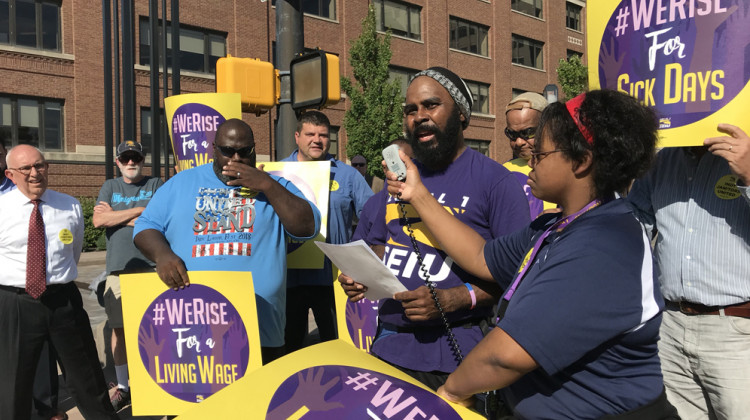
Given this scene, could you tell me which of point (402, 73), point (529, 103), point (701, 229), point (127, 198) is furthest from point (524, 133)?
point (402, 73)

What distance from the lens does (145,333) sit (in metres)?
3.19

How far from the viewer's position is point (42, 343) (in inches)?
163

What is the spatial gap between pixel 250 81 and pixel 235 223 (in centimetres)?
265

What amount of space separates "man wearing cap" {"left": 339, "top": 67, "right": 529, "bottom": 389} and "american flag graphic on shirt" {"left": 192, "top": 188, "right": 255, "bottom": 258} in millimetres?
1031

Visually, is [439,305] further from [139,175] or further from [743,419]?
[139,175]

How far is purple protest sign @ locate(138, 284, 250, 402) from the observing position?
3.03 meters

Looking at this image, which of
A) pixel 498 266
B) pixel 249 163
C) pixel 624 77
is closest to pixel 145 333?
pixel 249 163

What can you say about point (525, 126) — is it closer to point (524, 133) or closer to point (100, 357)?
point (524, 133)

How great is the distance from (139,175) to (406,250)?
407 cm

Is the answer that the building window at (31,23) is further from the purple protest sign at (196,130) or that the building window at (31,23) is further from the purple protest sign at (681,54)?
the purple protest sign at (681,54)

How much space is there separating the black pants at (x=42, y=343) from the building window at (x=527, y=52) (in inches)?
1304

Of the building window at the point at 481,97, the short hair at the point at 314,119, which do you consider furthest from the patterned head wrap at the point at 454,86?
the building window at the point at 481,97

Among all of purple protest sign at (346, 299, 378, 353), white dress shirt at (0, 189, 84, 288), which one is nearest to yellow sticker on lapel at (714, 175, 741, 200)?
purple protest sign at (346, 299, 378, 353)

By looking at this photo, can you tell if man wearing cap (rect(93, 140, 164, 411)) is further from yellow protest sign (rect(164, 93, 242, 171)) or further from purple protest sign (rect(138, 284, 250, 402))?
purple protest sign (rect(138, 284, 250, 402))
